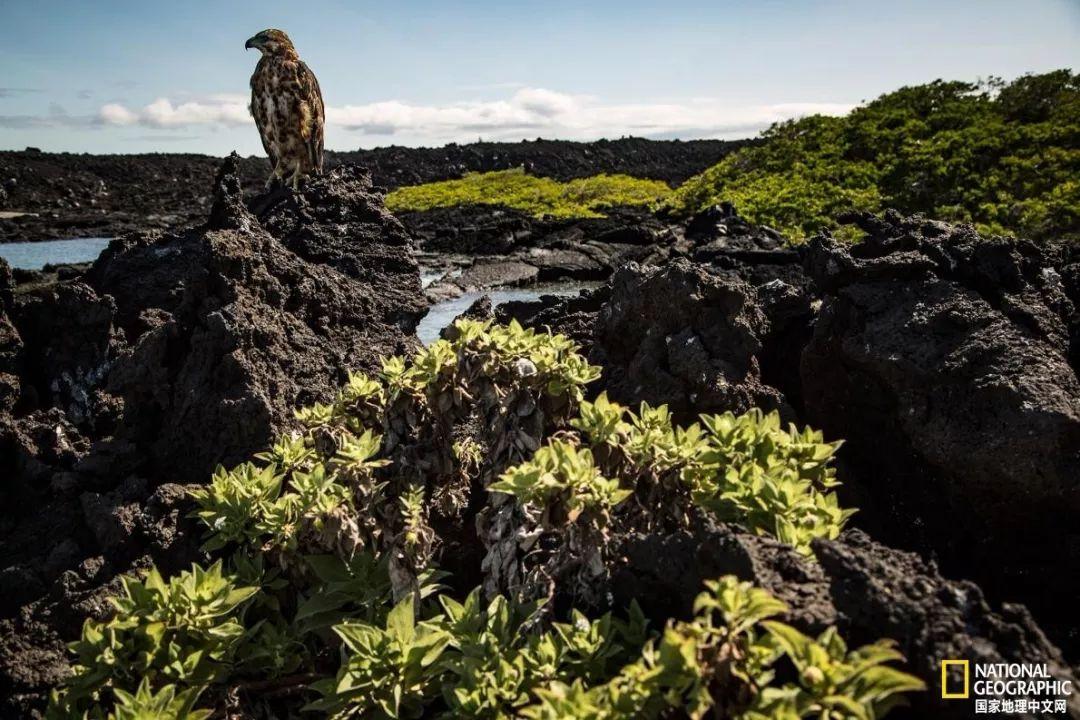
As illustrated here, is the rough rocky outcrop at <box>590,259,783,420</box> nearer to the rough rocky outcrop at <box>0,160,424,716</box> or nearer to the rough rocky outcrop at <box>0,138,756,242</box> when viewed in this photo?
the rough rocky outcrop at <box>0,160,424,716</box>

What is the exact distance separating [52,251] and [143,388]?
1019 inches

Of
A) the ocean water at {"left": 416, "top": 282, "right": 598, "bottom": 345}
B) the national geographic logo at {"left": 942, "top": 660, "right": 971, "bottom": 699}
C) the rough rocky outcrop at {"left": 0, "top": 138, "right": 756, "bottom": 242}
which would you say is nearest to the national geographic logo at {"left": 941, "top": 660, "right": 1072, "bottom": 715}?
the national geographic logo at {"left": 942, "top": 660, "right": 971, "bottom": 699}

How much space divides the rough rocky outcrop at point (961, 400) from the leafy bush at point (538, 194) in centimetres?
2449

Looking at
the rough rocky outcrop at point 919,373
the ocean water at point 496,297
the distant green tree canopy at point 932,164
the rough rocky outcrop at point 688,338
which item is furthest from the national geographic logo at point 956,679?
the distant green tree canopy at point 932,164

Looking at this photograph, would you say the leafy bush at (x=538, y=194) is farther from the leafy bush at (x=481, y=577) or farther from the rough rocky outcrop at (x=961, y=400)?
the leafy bush at (x=481, y=577)

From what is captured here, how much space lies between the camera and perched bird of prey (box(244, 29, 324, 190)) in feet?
23.0

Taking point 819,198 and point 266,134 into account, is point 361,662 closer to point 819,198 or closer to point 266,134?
point 266,134

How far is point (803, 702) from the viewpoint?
5.27ft

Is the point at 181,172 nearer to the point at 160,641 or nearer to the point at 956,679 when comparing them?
the point at 160,641

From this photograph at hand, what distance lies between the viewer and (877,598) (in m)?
1.83

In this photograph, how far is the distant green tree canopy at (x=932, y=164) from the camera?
1812 centimetres

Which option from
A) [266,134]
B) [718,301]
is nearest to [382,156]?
[266,134]

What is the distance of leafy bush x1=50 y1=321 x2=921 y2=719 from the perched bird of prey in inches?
182

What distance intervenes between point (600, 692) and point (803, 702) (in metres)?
0.47
